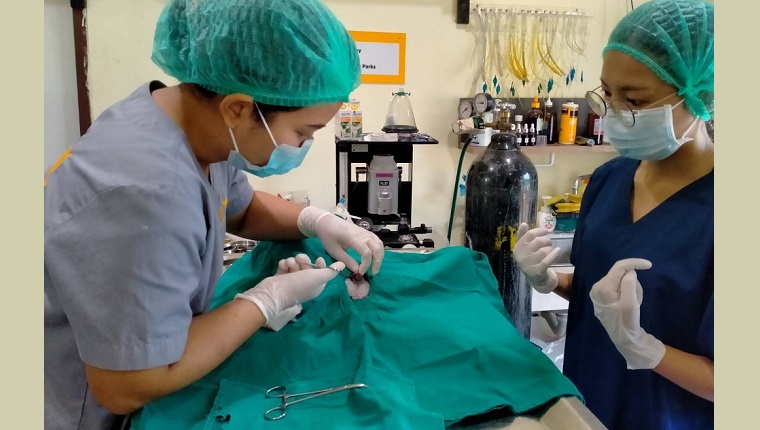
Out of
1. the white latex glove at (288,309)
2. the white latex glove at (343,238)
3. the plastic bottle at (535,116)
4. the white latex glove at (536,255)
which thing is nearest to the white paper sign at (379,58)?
the plastic bottle at (535,116)

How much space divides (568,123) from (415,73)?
751 millimetres

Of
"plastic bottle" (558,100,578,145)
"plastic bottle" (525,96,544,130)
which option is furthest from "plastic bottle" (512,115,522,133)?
"plastic bottle" (558,100,578,145)

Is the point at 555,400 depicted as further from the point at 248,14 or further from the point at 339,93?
the point at 248,14

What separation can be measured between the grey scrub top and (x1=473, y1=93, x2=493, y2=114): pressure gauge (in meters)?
1.77

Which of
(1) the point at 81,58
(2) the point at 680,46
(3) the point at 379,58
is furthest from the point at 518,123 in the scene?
(1) the point at 81,58

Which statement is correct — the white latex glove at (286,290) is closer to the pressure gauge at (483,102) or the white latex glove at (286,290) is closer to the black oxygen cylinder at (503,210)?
the black oxygen cylinder at (503,210)

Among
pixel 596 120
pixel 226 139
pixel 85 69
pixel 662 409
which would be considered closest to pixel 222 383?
pixel 226 139

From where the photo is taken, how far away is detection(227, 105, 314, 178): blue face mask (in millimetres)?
955

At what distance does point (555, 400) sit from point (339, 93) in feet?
2.02

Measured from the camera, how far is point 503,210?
71.4 inches

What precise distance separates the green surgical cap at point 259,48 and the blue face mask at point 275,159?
8cm

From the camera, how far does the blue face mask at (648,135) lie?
1063 millimetres

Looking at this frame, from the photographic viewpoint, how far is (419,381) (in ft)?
2.87

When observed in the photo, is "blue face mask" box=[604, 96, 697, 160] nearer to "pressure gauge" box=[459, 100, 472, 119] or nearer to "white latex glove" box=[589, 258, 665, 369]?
"white latex glove" box=[589, 258, 665, 369]
